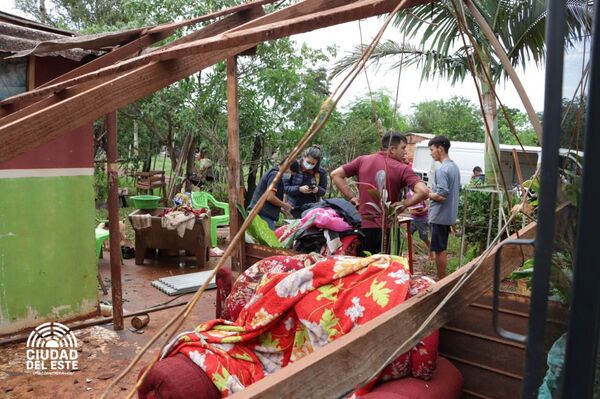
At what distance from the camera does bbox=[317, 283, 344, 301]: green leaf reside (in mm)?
2668

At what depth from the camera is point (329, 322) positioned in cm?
257

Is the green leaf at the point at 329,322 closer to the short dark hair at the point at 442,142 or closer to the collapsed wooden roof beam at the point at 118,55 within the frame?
the collapsed wooden roof beam at the point at 118,55

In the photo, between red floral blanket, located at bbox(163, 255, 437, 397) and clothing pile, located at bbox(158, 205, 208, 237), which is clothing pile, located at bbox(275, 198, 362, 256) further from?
clothing pile, located at bbox(158, 205, 208, 237)

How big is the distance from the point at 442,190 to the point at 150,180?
9570 millimetres

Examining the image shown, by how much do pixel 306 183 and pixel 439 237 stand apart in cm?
182

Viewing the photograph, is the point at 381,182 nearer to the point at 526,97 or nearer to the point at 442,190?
the point at 442,190

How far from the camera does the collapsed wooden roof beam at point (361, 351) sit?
1100 mm

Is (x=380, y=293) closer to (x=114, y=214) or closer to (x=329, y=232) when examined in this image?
(x=329, y=232)

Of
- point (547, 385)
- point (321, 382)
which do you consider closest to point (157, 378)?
point (321, 382)

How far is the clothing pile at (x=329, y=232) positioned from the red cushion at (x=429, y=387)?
211cm

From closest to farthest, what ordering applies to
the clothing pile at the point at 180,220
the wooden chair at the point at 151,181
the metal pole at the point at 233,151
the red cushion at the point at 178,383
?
1. the red cushion at the point at 178,383
2. the metal pole at the point at 233,151
3. the clothing pile at the point at 180,220
4. the wooden chair at the point at 151,181

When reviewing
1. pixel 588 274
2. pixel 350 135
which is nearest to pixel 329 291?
pixel 588 274

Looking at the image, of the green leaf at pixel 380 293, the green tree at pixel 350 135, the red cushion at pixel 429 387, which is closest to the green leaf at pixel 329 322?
the green leaf at pixel 380 293

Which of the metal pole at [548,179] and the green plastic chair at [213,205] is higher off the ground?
the metal pole at [548,179]
